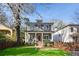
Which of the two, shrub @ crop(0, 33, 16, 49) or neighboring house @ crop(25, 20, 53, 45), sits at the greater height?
neighboring house @ crop(25, 20, 53, 45)

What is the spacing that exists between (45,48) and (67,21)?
29 cm

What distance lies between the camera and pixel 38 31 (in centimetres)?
187

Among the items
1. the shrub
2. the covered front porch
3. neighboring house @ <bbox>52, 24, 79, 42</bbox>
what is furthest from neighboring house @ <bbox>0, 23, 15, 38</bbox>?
neighboring house @ <bbox>52, 24, 79, 42</bbox>

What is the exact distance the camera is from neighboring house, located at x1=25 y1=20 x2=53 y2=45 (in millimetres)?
1860

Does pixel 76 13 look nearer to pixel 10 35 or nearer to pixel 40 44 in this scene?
pixel 40 44

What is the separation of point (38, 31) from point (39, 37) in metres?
0.05

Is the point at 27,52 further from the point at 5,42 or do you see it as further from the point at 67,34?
the point at 67,34

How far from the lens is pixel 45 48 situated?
1871mm

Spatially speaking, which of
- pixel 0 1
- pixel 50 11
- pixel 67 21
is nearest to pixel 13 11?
pixel 0 1

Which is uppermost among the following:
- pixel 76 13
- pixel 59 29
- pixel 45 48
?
pixel 76 13

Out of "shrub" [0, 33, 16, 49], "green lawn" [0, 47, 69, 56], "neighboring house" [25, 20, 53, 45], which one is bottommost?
"green lawn" [0, 47, 69, 56]

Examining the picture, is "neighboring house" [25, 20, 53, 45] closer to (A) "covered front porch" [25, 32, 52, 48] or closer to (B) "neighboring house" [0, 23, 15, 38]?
(A) "covered front porch" [25, 32, 52, 48]

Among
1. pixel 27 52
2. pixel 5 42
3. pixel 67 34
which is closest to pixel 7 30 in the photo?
pixel 5 42

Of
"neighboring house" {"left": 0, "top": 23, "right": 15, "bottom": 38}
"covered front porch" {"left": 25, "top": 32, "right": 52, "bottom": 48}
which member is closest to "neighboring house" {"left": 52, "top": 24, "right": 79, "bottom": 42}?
"covered front porch" {"left": 25, "top": 32, "right": 52, "bottom": 48}
